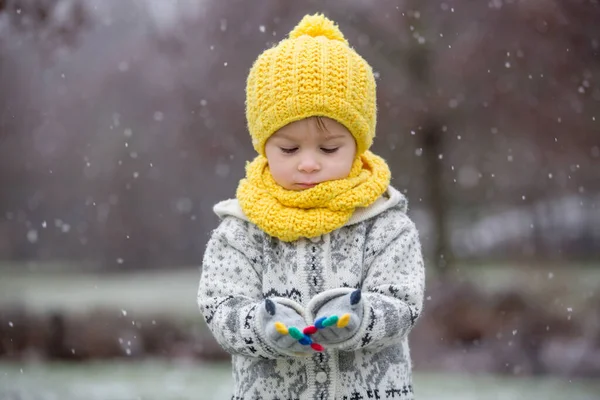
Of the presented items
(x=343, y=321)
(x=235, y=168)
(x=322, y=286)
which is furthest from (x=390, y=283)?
(x=235, y=168)

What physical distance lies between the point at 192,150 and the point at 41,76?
956 mm

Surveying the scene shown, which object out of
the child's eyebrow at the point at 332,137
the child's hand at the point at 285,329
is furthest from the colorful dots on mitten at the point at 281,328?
the child's eyebrow at the point at 332,137

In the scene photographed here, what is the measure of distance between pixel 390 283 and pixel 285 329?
31 centimetres

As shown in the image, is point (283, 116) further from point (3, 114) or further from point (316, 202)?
point (3, 114)

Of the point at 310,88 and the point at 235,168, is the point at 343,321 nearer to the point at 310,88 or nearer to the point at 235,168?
the point at 310,88

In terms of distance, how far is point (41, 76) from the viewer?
5188 millimetres

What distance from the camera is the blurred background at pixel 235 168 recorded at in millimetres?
5031

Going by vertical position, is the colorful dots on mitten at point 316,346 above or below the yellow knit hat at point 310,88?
below

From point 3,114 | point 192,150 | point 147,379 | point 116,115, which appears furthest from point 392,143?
point 3,114

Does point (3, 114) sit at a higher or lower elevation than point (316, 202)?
higher

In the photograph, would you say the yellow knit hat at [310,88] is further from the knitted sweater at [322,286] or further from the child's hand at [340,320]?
the child's hand at [340,320]

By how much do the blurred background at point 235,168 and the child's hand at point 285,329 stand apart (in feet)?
10.9

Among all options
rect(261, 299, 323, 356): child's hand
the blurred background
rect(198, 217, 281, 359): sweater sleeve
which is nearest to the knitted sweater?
rect(198, 217, 281, 359): sweater sleeve

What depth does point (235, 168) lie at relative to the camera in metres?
5.10
